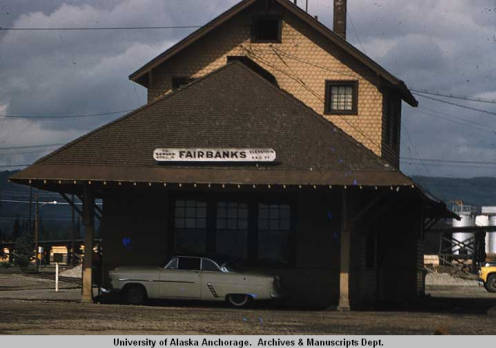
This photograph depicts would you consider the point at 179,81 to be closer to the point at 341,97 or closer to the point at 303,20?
the point at 303,20

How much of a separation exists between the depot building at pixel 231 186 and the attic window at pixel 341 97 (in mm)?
4667

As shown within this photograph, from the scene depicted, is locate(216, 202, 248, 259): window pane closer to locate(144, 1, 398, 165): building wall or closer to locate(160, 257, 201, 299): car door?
locate(160, 257, 201, 299): car door

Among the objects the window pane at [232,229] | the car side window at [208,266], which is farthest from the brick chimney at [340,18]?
the car side window at [208,266]

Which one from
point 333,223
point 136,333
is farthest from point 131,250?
point 136,333

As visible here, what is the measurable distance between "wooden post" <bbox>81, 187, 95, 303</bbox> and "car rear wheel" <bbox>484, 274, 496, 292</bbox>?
98.8 ft

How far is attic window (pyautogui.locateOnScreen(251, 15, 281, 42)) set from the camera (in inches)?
1430

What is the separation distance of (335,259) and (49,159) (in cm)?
945

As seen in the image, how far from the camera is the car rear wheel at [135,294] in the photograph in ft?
95.1

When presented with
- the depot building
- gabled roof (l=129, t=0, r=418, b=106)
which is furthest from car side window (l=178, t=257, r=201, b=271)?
gabled roof (l=129, t=0, r=418, b=106)

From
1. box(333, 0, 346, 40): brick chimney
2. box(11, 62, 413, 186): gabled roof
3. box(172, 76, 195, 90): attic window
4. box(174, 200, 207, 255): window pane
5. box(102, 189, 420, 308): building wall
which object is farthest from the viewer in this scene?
box(333, 0, 346, 40): brick chimney

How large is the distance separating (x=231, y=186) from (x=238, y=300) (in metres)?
3.45

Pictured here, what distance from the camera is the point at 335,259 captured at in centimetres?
3062

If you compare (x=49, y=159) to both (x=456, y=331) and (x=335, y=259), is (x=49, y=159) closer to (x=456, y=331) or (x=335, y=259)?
(x=335, y=259)

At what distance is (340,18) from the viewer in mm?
39500
